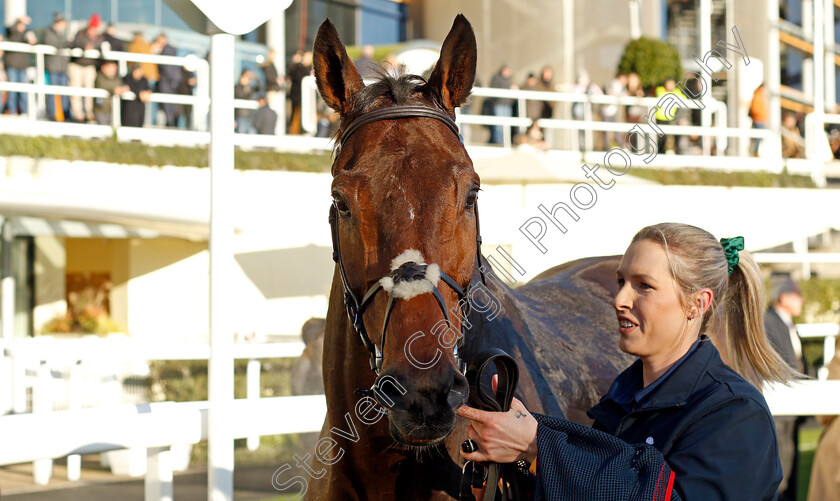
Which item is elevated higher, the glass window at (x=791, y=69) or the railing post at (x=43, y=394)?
the glass window at (x=791, y=69)

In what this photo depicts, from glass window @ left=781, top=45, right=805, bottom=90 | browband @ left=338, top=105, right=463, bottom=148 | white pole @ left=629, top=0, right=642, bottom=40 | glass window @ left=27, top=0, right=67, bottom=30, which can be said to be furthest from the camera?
glass window @ left=781, top=45, right=805, bottom=90

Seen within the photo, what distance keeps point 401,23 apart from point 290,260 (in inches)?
577

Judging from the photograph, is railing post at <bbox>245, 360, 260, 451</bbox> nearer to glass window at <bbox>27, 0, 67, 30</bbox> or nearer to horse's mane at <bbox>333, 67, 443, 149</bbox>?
horse's mane at <bbox>333, 67, 443, 149</bbox>

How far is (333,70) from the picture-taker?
2.46 m

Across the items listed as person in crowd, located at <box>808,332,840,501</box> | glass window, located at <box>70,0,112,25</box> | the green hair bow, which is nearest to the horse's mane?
the green hair bow

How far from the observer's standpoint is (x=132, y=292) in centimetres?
1224

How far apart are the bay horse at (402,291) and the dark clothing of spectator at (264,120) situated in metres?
9.62

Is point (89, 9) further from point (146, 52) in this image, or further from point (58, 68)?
point (58, 68)

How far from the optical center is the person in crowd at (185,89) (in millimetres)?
12125

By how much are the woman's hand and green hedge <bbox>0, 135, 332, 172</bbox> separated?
31.1 ft

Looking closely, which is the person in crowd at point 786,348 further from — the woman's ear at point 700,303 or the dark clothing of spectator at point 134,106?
the dark clothing of spectator at point 134,106

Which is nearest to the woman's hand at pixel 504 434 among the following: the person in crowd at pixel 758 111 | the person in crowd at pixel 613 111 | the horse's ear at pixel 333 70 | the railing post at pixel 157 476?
the horse's ear at pixel 333 70

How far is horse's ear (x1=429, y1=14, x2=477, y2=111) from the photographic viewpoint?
2439 millimetres

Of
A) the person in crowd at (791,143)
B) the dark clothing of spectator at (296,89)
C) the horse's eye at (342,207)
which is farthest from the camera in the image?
the person in crowd at (791,143)
